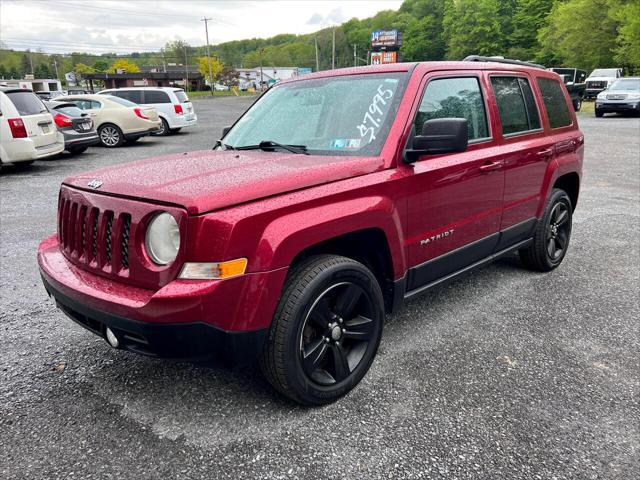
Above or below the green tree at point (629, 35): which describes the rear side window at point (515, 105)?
below

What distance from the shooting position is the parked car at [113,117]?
599 inches

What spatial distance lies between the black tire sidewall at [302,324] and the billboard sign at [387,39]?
10695cm

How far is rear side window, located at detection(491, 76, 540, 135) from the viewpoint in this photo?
3.86 meters

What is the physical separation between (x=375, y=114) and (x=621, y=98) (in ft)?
78.1

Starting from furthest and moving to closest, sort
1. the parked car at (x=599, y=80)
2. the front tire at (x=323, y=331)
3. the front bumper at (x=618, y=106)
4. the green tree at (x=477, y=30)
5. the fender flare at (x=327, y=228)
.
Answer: the green tree at (x=477, y=30)
the parked car at (x=599, y=80)
the front bumper at (x=618, y=106)
the front tire at (x=323, y=331)
the fender flare at (x=327, y=228)

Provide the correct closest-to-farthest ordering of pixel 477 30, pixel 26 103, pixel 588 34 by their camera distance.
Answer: pixel 26 103, pixel 588 34, pixel 477 30

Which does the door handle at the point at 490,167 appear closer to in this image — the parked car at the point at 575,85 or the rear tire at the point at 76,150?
the rear tire at the point at 76,150

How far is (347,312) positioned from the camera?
275 centimetres

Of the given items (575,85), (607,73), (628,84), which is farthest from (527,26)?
(628,84)

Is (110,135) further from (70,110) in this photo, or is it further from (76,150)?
(70,110)

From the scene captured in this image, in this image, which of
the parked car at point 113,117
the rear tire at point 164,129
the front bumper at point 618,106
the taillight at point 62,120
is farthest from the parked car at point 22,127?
the front bumper at point 618,106

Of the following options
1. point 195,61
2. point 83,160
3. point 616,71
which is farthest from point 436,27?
point 83,160

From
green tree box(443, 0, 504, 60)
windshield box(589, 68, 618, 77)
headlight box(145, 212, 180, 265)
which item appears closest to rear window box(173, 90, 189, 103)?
headlight box(145, 212, 180, 265)

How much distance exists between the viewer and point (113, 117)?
49.9 feet
